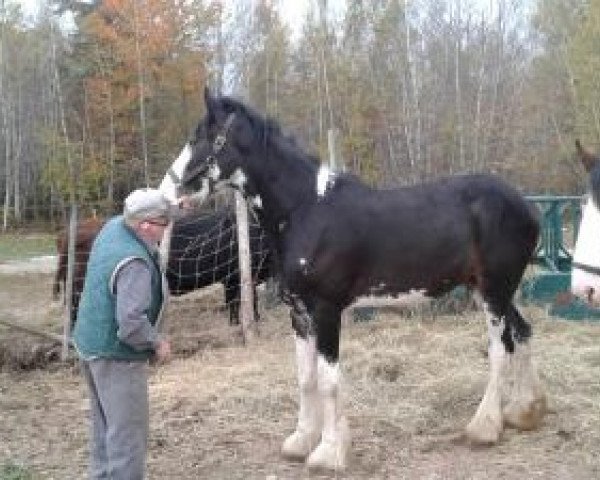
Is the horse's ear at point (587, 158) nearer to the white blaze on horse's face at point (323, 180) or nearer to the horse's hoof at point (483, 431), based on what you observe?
the white blaze on horse's face at point (323, 180)

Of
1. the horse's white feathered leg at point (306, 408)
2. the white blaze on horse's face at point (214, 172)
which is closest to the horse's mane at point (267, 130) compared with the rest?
the white blaze on horse's face at point (214, 172)

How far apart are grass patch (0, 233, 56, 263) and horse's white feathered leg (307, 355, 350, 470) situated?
51.1ft

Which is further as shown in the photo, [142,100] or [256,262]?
[142,100]

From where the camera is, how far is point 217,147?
5.08 metres

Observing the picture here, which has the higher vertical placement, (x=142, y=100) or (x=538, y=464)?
(x=142, y=100)

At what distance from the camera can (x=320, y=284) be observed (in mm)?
4910

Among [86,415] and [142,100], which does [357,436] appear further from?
[142,100]

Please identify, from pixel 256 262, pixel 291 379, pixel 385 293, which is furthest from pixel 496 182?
pixel 256 262

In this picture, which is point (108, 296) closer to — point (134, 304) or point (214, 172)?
point (134, 304)

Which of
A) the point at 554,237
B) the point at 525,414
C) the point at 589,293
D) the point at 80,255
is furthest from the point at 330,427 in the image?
the point at 554,237

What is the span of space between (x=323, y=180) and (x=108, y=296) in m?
1.75

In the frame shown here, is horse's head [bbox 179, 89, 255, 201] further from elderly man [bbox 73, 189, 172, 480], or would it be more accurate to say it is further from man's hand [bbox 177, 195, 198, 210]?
elderly man [bbox 73, 189, 172, 480]

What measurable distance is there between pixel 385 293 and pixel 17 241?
2277cm

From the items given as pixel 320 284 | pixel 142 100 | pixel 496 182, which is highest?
pixel 142 100
